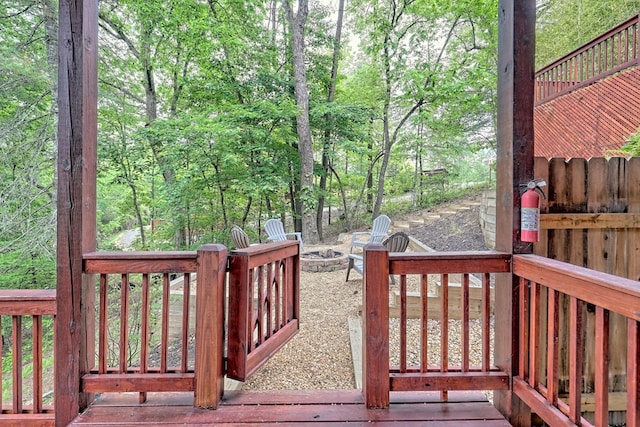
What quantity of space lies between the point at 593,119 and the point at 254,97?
6.70m

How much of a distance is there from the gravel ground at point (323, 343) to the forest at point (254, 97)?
2.99m

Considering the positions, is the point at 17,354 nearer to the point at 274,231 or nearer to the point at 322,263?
the point at 322,263

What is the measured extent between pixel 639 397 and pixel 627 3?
9562mm

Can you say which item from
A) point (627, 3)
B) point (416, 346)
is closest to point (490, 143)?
point (627, 3)

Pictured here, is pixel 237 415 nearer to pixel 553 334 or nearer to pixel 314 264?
pixel 553 334

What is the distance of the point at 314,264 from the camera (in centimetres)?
546

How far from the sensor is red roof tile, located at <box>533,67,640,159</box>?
4.67m

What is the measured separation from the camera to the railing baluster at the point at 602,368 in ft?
3.77

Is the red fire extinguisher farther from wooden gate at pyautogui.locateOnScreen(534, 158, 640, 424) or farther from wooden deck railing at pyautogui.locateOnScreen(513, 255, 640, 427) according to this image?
wooden gate at pyautogui.locateOnScreen(534, 158, 640, 424)

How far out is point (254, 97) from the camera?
7.77 meters

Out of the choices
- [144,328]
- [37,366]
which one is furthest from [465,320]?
[37,366]

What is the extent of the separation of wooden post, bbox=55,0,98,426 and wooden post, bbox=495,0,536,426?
2.21m

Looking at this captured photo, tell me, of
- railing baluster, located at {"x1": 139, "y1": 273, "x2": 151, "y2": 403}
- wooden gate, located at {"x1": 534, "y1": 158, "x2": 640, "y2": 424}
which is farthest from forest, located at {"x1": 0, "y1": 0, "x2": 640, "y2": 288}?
wooden gate, located at {"x1": 534, "y1": 158, "x2": 640, "y2": 424}

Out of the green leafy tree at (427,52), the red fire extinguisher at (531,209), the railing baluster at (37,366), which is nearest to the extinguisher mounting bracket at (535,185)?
the red fire extinguisher at (531,209)
